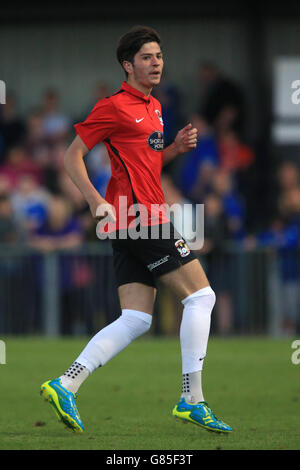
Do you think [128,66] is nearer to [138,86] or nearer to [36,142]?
[138,86]

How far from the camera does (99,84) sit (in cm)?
1880

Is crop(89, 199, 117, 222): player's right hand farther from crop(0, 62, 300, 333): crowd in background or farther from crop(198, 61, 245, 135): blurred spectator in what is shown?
crop(198, 61, 245, 135): blurred spectator

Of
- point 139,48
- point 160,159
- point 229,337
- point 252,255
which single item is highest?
point 139,48

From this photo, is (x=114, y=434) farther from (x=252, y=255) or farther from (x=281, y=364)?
(x=252, y=255)

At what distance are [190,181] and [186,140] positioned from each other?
925cm

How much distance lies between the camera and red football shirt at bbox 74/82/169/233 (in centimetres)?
673

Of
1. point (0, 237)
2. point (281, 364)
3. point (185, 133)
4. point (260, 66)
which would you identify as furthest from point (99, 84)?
point (185, 133)

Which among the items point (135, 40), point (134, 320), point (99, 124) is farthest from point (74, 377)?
point (135, 40)

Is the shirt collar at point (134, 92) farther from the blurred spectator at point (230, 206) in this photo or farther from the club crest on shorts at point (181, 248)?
the blurred spectator at point (230, 206)

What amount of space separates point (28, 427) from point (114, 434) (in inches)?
26.2

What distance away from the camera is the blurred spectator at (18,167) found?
16.7 meters

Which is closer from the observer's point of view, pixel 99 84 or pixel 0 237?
pixel 0 237

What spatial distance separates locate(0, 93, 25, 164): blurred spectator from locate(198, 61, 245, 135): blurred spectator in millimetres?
2839
